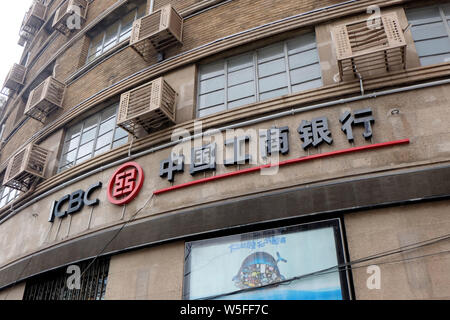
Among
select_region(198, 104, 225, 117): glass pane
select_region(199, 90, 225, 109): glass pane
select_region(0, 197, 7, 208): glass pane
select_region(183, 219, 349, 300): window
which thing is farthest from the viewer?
select_region(0, 197, 7, 208): glass pane

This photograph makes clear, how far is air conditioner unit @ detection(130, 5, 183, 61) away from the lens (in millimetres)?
11531

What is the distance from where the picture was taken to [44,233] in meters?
11.4

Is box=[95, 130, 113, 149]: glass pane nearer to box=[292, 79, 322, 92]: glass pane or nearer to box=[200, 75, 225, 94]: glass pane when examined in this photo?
box=[200, 75, 225, 94]: glass pane

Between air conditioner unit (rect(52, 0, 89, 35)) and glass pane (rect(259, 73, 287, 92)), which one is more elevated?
air conditioner unit (rect(52, 0, 89, 35))

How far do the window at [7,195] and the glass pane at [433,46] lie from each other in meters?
12.6

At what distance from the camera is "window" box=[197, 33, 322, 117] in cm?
970

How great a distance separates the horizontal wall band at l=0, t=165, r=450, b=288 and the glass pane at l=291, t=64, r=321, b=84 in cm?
279

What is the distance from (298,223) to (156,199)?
3367mm

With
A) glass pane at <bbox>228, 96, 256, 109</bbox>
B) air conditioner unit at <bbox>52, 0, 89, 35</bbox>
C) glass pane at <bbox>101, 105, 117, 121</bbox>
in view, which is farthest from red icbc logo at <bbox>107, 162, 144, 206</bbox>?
air conditioner unit at <bbox>52, 0, 89, 35</bbox>

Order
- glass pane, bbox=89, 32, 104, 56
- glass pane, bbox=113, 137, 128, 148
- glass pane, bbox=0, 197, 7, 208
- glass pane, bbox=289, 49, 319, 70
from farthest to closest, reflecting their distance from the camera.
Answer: glass pane, bbox=89, 32, 104, 56 → glass pane, bbox=0, 197, 7, 208 → glass pane, bbox=113, 137, 128, 148 → glass pane, bbox=289, 49, 319, 70

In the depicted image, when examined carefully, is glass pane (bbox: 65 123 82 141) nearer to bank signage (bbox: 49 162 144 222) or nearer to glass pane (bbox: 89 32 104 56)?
bank signage (bbox: 49 162 144 222)

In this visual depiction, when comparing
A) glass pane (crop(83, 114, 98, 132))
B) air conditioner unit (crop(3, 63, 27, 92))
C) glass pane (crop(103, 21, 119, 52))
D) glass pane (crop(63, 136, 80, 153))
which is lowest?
glass pane (crop(63, 136, 80, 153))

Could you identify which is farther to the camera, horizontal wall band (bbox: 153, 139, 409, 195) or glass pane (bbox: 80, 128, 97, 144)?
glass pane (bbox: 80, 128, 97, 144)
